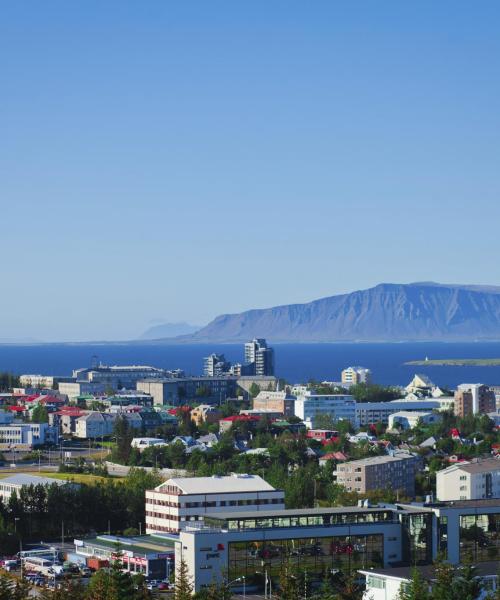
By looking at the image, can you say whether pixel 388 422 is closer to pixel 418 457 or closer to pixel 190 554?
pixel 418 457

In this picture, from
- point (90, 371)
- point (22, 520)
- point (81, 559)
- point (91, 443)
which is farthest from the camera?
point (90, 371)

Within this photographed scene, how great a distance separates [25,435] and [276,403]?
1252 cm

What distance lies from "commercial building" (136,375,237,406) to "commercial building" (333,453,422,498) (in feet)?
101

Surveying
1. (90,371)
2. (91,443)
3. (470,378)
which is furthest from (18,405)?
(470,378)

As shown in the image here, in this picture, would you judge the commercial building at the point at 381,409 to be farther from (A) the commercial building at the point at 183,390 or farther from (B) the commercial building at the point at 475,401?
(A) the commercial building at the point at 183,390

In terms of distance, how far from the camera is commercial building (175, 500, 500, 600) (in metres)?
21.0

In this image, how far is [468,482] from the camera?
3288 centimetres

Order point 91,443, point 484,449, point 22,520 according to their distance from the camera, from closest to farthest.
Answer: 1. point 22,520
2. point 484,449
3. point 91,443

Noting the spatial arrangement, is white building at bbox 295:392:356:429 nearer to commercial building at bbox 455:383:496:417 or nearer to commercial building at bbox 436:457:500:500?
commercial building at bbox 455:383:496:417

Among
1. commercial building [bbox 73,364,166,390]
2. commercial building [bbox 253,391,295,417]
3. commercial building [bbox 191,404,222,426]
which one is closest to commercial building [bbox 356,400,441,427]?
commercial building [bbox 253,391,295,417]

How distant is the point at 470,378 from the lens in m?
100

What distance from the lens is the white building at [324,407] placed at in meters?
56.5

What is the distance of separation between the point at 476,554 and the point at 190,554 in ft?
14.4

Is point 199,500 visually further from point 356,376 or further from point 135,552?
point 356,376
